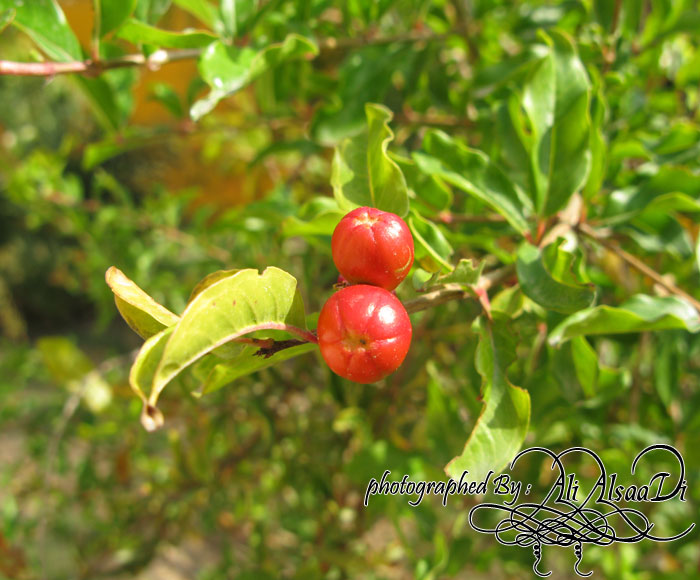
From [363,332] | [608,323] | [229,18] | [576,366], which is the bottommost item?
[576,366]

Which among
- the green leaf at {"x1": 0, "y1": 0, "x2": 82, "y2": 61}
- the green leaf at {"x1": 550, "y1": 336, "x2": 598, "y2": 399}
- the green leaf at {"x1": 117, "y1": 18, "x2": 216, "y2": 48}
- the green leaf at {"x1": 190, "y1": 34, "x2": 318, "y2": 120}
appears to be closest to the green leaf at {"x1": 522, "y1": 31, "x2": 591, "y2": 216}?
the green leaf at {"x1": 550, "y1": 336, "x2": 598, "y2": 399}

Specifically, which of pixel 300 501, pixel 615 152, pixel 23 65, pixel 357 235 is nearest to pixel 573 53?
pixel 615 152

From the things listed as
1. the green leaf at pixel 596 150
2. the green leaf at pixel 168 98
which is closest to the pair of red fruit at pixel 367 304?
the green leaf at pixel 596 150

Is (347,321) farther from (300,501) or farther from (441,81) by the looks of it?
(300,501)

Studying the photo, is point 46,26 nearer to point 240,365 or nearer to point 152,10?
point 152,10

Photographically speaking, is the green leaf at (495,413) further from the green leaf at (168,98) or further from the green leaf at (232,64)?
the green leaf at (168,98)

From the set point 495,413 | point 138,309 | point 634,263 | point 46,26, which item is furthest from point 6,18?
point 634,263
